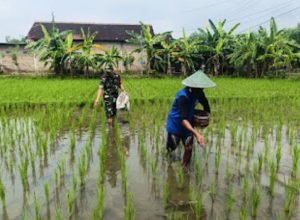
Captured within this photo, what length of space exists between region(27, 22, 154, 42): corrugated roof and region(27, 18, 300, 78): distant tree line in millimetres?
1273

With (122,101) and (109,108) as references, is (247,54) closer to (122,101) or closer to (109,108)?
(122,101)

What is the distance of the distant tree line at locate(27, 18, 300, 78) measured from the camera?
49.4 ft

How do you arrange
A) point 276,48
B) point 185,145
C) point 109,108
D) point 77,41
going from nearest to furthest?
point 185,145, point 109,108, point 276,48, point 77,41

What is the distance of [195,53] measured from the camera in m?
16.8

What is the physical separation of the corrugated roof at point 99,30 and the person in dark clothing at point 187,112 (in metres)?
15.2

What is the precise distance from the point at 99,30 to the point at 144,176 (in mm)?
17588

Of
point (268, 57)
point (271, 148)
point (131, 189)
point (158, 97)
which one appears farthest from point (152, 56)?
point (131, 189)

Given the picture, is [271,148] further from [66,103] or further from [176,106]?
[66,103]

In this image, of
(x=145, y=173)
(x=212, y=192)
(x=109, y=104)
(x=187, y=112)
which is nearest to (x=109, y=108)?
(x=109, y=104)

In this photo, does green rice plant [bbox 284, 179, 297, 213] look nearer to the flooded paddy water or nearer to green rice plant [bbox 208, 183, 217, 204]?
the flooded paddy water

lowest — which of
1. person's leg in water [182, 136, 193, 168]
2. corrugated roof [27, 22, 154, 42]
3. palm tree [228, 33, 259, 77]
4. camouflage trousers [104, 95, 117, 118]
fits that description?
person's leg in water [182, 136, 193, 168]

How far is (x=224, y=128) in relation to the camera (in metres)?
5.37

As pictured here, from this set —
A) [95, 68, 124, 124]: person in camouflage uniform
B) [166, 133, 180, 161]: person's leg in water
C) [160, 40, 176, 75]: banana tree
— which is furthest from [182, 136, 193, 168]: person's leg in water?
[160, 40, 176, 75]: banana tree

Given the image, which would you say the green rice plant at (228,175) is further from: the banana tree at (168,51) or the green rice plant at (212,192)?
the banana tree at (168,51)
